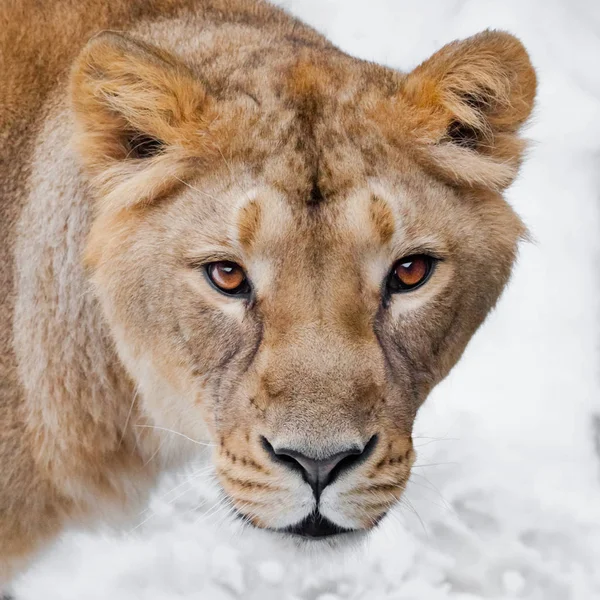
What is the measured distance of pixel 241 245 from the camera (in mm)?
2061

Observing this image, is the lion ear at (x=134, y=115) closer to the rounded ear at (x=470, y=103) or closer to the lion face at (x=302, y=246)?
the lion face at (x=302, y=246)

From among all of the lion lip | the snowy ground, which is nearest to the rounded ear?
the lion lip

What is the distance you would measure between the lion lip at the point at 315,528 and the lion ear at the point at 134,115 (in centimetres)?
75

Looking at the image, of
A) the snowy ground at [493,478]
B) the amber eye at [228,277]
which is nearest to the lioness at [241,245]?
the amber eye at [228,277]

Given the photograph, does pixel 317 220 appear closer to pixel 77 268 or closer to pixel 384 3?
pixel 77 268

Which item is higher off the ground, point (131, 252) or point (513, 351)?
point (131, 252)

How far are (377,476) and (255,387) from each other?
0.29m

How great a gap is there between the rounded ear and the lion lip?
78 cm

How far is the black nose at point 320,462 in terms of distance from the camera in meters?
1.90

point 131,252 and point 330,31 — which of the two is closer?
point 131,252

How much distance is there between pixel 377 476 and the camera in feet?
6.64

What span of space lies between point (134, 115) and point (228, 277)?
399mm

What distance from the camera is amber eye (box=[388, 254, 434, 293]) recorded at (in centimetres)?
214

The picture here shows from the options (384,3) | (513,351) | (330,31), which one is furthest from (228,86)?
(384,3)
